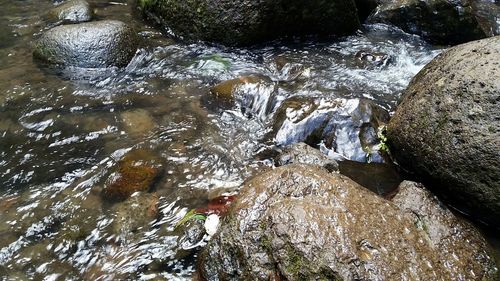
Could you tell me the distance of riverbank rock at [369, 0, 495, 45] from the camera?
22.3 ft

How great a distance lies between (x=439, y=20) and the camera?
6875 millimetres

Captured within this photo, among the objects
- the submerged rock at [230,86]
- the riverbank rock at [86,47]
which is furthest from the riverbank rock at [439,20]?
the riverbank rock at [86,47]

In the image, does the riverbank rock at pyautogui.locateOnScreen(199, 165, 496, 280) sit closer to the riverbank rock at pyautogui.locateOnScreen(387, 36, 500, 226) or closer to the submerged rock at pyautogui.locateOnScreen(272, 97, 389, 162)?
the riverbank rock at pyautogui.locateOnScreen(387, 36, 500, 226)

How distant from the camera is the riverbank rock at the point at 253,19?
20.6 feet

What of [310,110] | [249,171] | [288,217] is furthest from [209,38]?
[288,217]

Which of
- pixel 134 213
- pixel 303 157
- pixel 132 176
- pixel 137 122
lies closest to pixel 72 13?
pixel 137 122

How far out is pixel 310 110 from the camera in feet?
15.6

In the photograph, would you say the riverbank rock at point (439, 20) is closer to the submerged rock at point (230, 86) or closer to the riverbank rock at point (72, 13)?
the submerged rock at point (230, 86)

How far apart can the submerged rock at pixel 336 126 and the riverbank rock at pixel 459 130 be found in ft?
0.94

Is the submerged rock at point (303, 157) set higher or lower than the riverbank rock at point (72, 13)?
lower

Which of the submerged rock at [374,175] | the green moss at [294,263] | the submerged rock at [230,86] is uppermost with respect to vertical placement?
the green moss at [294,263]

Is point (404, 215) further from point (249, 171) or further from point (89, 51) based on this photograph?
point (89, 51)

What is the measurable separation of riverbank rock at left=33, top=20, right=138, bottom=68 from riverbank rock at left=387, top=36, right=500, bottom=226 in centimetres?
398

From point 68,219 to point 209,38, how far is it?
12.3 ft
